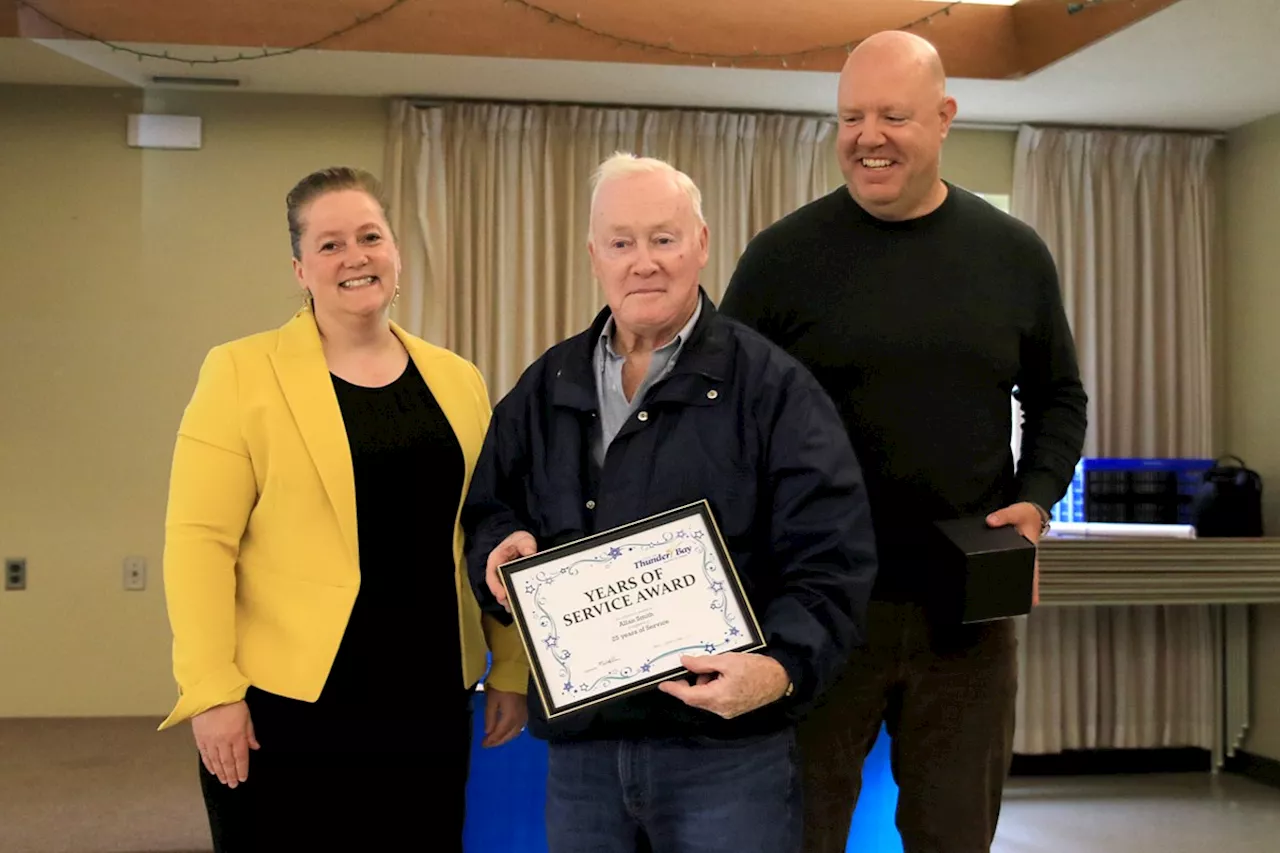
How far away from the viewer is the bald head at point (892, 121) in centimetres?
185

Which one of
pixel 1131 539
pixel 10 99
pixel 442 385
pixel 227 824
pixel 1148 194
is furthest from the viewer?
pixel 1148 194

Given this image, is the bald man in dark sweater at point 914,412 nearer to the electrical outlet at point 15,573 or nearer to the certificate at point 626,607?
the certificate at point 626,607

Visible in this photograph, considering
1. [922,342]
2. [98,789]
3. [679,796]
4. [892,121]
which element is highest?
[892,121]

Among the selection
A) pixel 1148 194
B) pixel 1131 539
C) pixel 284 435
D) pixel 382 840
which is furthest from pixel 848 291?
pixel 1148 194

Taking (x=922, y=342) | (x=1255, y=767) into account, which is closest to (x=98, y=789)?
(x=922, y=342)

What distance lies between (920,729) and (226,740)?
106cm

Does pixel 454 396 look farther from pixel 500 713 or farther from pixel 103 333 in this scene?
pixel 103 333

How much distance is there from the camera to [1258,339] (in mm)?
4805

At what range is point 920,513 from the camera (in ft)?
6.02

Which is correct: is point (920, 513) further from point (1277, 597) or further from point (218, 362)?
point (1277, 597)

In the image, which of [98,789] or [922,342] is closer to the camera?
[922,342]

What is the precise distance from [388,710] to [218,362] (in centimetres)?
59

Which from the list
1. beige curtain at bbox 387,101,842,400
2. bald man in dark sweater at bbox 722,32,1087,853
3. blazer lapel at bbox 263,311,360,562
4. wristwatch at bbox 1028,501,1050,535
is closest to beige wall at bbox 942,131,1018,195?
beige curtain at bbox 387,101,842,400

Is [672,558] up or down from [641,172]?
down
